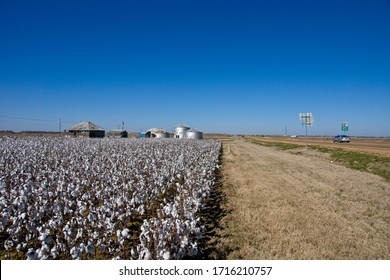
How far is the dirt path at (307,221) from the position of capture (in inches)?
199

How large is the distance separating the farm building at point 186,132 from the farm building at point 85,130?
2609cm

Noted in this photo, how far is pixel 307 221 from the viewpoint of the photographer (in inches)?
261

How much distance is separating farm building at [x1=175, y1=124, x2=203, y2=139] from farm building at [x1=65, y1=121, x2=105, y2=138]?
26.1 meters

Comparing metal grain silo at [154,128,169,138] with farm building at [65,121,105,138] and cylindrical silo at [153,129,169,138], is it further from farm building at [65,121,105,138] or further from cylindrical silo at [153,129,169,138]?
farm building at [65,121,105,138]

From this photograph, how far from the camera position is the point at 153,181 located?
955cm

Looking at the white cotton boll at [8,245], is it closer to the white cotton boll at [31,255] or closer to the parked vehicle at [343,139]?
the white cotton boll at [31,255]

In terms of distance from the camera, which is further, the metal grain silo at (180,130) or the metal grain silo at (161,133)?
the metal grain silo at (161,133)

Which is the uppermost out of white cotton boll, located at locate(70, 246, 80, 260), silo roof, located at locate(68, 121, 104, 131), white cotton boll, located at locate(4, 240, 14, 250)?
silo roof, located at locate(68, 121, 104, 131)

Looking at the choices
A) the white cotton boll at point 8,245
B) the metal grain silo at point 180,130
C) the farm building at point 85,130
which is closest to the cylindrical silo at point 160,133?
the metal grain silo at point 180,130

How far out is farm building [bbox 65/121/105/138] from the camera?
67.1 metres

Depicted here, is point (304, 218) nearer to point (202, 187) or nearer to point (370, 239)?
point (370, 239)

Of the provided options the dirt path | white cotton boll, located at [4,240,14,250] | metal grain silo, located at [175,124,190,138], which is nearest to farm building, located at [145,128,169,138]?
metal grain silo, located at [175,124,190,138]

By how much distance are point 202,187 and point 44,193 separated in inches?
191
